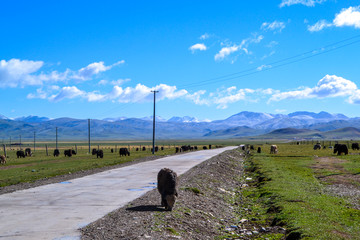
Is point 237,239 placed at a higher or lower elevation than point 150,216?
lower

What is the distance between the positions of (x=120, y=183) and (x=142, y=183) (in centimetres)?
140

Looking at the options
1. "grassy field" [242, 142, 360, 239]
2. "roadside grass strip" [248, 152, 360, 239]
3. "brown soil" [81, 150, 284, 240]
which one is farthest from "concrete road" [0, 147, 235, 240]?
"roadside grass strip" [248, 152, 360, 239]

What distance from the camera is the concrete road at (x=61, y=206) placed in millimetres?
11238

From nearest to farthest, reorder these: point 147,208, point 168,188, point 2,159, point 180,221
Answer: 1. point 180,221
2. point 168,188
3. point 147,208
4. point 2,159

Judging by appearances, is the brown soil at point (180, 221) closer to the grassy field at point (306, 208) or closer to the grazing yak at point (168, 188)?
the grazing yak at point (168, 188)

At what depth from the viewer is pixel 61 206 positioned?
608 inches

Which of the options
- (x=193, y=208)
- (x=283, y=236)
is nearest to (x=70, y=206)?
(x=193, y=208)

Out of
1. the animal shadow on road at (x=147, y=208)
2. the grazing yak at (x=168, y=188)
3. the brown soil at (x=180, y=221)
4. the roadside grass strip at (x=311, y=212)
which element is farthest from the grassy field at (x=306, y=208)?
the animal shadow on road at (x=147, y=208)

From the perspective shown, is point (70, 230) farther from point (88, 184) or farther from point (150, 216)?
point (88, 184)

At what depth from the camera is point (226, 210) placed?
18.0m

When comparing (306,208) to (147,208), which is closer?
(147,208)

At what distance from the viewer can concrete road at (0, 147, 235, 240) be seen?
11.2 m

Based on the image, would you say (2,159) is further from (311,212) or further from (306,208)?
(311,212)

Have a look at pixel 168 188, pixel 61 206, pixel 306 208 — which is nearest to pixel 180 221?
pixel 168 188
